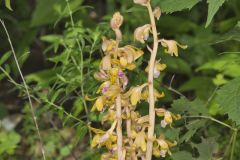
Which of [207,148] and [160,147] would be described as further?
[207,148]

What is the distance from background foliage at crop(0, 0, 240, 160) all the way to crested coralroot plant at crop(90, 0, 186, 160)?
0.73ft

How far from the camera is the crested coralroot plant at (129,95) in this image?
1936 mm

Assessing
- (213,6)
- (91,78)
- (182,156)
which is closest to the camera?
(213,6)

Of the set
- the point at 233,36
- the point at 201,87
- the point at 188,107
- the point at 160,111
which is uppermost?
the point at 233,36

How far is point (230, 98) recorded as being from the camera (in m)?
2.22

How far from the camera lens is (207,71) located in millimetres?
4633

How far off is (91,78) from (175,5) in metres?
0.80

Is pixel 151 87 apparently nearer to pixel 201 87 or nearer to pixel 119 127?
pixel 119 127

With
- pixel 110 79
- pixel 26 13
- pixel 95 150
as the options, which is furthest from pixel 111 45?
pixel 26 13

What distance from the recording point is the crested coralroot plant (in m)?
1.94

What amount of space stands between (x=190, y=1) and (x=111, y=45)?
1.16 feet

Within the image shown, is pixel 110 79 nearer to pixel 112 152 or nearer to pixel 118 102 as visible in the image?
pixel 118 102

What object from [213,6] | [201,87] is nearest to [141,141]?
[213,6]

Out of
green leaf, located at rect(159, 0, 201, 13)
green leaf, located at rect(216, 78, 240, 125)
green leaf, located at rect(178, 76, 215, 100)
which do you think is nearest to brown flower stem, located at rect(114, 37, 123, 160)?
green leaf, located at rect(159, 0, 201, 13)
